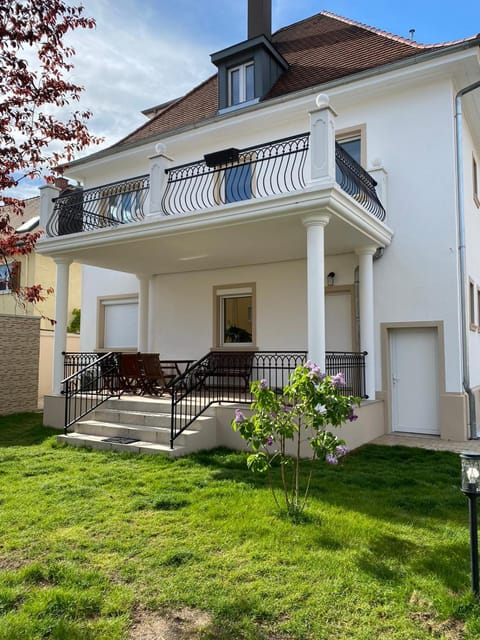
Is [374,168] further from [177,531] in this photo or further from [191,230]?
[177,531]

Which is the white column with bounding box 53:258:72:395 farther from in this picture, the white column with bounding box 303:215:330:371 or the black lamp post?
the black lamp post

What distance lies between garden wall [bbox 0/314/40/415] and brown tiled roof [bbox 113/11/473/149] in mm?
6114

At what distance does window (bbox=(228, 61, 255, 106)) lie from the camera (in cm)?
1155

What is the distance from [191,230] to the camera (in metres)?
8.24

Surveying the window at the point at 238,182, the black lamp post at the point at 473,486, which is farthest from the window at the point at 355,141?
the black lamp post at the point at 473,486

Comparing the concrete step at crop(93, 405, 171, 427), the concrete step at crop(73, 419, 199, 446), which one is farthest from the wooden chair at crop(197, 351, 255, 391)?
the concrete step at crop(73, 419, 199, 446)

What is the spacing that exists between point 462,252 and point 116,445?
6.90 metres

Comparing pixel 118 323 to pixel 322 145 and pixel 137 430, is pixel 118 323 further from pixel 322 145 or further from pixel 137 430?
pixel 322 145

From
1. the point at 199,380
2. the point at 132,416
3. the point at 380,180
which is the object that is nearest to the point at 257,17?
the point at 380,180

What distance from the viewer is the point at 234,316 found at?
11.5 m

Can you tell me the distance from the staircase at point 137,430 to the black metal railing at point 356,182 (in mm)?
4444

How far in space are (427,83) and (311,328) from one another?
18.3 feet

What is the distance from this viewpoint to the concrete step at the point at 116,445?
22.4 feet

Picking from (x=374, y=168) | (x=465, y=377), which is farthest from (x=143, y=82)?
(x=465, y=377)
